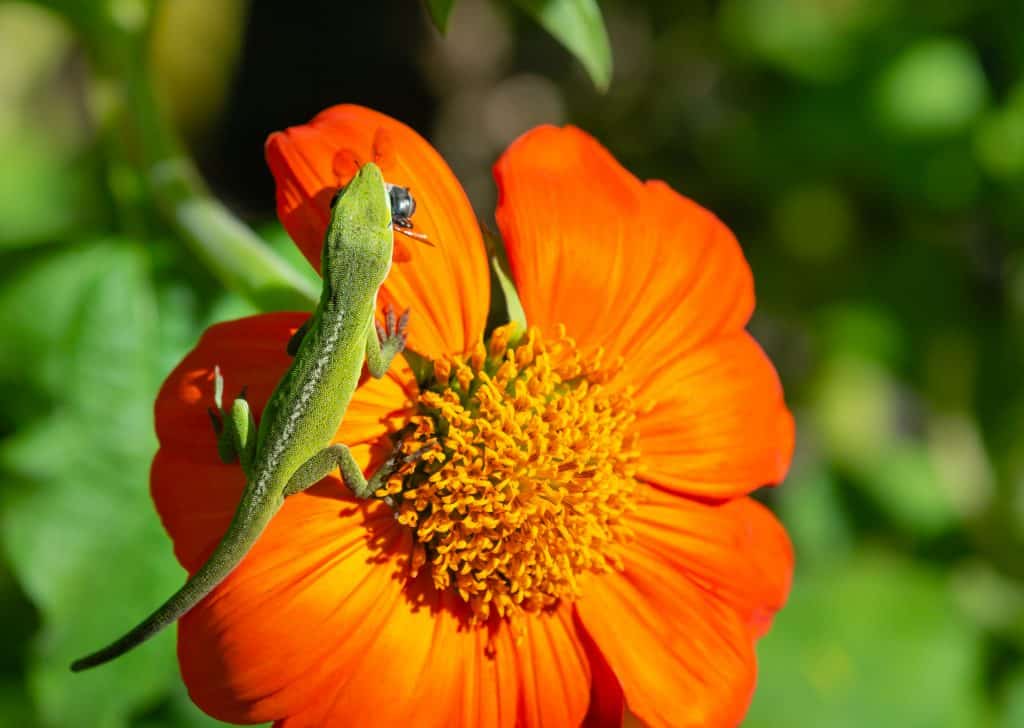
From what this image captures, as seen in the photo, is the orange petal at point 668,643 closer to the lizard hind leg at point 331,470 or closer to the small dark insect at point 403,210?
the lizard hind leg at point 331,470

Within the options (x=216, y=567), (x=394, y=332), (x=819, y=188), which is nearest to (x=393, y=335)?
(x=394, y=332)

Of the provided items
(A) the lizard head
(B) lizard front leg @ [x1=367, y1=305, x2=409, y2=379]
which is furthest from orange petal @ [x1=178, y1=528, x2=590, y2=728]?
(A) the lizard head

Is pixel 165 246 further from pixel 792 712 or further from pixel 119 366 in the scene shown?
pixel 792 712

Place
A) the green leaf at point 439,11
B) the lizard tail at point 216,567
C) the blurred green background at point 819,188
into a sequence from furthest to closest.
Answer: the blurred green background at point 819,188, the green leaf at point 439,11, the lizard tail at point 216,567

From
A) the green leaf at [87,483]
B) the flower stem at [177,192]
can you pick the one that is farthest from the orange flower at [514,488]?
the green leaf at [87,483]

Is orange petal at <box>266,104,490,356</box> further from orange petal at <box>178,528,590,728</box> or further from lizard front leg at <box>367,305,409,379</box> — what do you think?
orange petal at <box>178,528,590,728</box>
